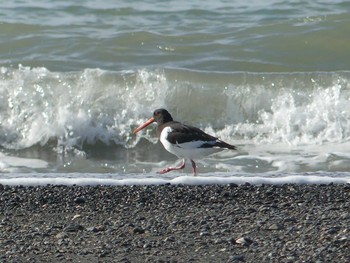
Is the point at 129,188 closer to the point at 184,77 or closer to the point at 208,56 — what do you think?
the point at 184,77

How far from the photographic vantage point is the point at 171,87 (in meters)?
12.7

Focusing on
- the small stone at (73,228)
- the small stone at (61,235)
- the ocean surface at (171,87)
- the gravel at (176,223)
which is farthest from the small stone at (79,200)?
the small stone at (61,235)

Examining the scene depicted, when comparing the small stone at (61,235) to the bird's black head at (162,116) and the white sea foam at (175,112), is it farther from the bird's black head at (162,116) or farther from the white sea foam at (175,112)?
the bird's black head at (162,116)

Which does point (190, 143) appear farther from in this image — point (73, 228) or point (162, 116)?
point (73, 228)

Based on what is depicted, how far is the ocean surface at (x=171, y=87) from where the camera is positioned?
1030cm

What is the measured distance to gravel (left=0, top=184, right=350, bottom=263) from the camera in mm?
6316

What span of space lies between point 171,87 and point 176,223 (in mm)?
5692

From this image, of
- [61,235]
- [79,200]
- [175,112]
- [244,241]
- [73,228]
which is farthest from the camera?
[175,112]

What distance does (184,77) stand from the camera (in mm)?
13031

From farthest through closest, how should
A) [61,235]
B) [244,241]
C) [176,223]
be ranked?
[176,223] < [61,235] < [244,241]

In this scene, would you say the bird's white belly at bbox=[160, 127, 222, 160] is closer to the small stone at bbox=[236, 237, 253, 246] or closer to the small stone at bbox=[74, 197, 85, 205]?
the small stone at bbox=[74, 197, 85, 205]

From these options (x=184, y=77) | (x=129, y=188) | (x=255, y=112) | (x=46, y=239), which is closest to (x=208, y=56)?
(x=184, y=77)

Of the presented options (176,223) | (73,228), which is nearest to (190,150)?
(176,223)

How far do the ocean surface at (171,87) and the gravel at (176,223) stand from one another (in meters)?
0.48
